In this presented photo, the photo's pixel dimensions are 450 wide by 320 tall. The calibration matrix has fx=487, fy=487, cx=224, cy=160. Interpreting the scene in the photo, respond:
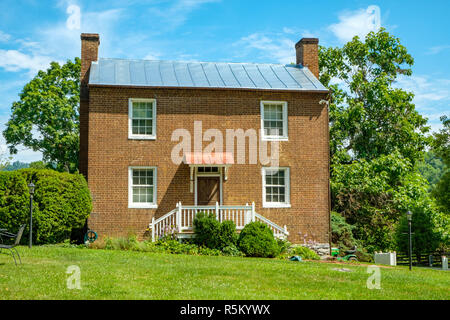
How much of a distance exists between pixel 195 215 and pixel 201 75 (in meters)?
6.38

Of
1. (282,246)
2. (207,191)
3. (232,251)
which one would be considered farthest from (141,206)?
(282,246)

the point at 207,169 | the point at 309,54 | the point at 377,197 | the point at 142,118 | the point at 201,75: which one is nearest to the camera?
the point at 142,118

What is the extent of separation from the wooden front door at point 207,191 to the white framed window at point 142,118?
8.60 ft

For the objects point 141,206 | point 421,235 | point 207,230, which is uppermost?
point 141,206

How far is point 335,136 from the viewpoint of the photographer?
28.6 m

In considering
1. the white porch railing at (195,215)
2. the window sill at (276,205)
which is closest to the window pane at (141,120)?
the white porch railing at (195,215)

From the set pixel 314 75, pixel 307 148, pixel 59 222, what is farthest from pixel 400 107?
pixel 59 222

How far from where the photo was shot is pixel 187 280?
10.3 meters

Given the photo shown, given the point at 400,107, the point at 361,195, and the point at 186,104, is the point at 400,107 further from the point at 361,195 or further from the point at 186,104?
the point at 186,104

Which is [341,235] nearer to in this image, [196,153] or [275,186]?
[275,186]

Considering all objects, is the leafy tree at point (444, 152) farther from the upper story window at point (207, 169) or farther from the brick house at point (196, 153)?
the upper story window at point (207, 169)

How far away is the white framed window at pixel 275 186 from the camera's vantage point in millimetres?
19422

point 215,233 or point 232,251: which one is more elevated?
point 215,233

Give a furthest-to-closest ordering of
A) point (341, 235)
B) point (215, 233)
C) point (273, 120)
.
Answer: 1. point (341, 235)
2. point (273, 120)
3. point (215, 233)
